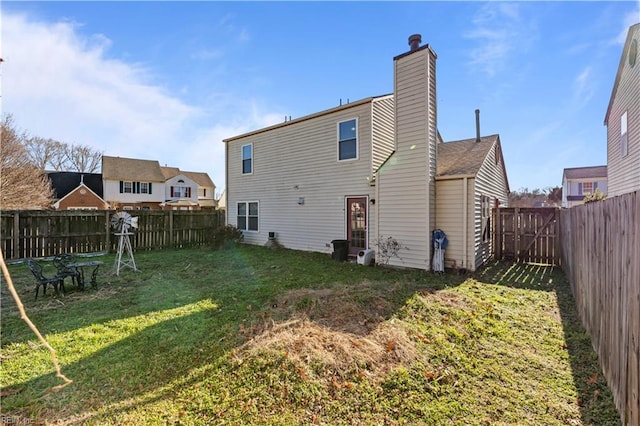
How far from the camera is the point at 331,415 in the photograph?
2660mm

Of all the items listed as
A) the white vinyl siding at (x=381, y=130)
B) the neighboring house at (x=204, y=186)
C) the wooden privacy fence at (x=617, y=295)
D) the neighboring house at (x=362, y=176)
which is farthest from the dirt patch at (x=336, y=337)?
the neighboring house at (x=204, y=186)

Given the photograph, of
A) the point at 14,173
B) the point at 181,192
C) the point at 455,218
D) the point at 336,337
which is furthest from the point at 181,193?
the point at 336,337

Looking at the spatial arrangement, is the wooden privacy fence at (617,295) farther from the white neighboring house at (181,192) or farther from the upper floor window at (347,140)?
the white neighboring house at (181,192)

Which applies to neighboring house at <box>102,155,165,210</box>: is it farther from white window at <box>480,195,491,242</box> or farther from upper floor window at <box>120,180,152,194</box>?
white window at <box>480,195,491,242</box>

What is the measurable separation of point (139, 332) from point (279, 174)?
28.8ft

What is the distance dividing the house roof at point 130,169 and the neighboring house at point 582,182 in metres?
40.4

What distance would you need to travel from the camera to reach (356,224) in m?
10.0

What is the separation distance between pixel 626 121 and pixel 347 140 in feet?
28.8

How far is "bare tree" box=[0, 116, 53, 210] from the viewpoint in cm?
1286

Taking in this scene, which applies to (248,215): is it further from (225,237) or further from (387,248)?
(387,248)

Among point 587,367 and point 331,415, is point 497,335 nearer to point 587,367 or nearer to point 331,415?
point 587,367

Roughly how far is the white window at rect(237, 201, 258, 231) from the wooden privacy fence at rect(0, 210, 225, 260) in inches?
54.3

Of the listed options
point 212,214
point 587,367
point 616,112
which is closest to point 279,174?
point 212,214

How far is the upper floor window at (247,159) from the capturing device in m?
13.5
